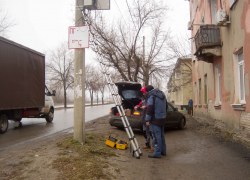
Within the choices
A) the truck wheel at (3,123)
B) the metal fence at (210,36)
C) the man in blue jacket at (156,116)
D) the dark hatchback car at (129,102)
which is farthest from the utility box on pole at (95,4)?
the truck wheel at (3,123)

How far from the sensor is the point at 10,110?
9.59 m

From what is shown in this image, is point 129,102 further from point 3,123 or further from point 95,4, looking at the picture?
point 3,123

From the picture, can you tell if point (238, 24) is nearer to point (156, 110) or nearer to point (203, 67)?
point (156, 110)

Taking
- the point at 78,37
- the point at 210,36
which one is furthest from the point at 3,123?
the point at 210,36

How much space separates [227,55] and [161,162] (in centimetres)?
599

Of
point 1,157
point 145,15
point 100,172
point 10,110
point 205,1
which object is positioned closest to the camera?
point 100,172

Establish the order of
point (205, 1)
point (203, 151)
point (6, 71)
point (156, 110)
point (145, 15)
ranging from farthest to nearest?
1. point (145, 15)
2. point (205, 1)
3. point (6, 71)
4. point (203, 151)
5. point (156, 110)

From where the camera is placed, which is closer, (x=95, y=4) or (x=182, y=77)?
(x=95, y=4)

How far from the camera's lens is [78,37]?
577 cm

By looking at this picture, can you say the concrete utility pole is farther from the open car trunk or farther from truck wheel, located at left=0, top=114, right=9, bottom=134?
truck wheel, located at left=0, top=114, right=9, bottom=134

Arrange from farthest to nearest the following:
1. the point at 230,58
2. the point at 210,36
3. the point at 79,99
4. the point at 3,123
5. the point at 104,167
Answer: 1. the point at 210,36
2. the point at 3,123
3. the point at 230,58
4. the point at 79,99
5. the point at 104,167

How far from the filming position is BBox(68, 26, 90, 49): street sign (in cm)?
571

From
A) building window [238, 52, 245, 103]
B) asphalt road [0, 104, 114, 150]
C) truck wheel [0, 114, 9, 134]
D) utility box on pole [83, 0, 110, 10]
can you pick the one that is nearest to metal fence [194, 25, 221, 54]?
building window [238, 52, 245, 103]

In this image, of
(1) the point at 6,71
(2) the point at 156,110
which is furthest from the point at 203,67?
(1) the point at 6,71
